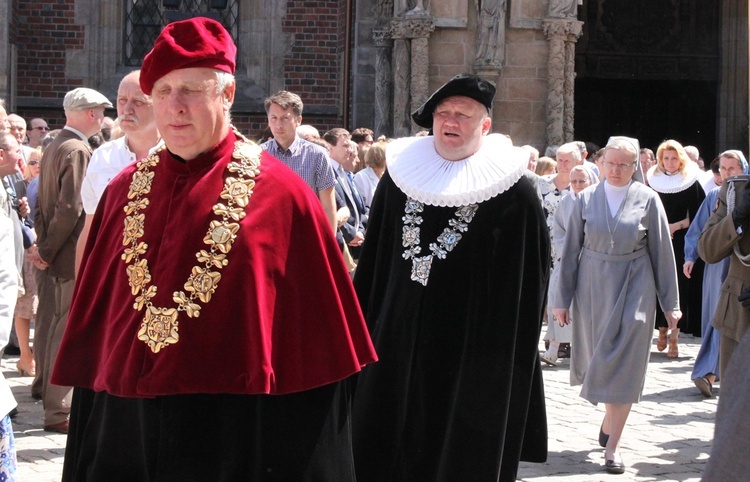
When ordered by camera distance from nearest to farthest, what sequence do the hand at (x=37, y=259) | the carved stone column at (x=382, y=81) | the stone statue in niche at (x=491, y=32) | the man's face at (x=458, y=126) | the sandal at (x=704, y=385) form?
the man's face at (x=458, y=126) → the hand at (x=37, y=259) → the sandal at (x=704, y=385) → the stone statue in niche at (x=491, y=32) → the carved stone column at (x=382, y=81)

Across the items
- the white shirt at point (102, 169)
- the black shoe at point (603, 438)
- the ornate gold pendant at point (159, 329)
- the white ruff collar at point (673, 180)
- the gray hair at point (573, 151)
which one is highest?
the gray hair at point (573, 151)

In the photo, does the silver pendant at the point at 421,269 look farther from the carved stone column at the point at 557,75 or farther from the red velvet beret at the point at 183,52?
the carved stone column at the point at 557,75

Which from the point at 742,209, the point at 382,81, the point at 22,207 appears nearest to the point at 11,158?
the point at 22,207

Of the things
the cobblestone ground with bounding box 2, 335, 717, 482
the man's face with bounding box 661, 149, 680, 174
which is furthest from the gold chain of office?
the man's face with bounding box 661, 149, 680, 174

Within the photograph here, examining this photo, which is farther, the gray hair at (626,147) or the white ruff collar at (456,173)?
the gray hair at (626,147)

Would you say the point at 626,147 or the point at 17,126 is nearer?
the point at 626,147

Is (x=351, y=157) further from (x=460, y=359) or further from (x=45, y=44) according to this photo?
(x=45, y=44)

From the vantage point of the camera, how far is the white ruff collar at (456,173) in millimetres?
5422

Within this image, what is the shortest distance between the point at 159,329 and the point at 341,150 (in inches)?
268

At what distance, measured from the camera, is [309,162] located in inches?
324

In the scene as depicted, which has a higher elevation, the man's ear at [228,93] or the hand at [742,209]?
the man's ear at [228,93]

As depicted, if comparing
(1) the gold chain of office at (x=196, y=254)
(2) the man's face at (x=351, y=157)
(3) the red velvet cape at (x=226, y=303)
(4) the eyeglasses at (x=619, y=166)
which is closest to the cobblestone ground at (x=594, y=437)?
(4) the eyeglasses at (x=619, y=166)

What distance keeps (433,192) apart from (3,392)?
6.63 feet

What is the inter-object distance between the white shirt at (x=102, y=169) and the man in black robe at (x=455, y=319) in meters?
1.47
